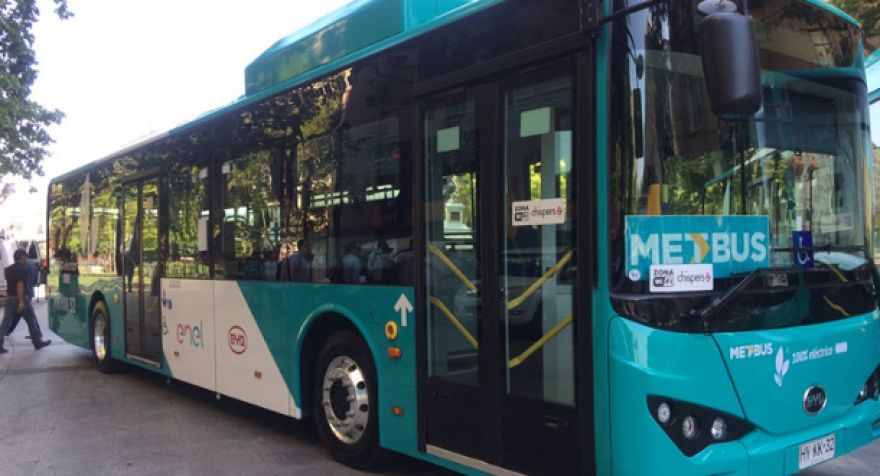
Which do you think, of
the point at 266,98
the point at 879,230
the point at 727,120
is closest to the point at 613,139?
the point at 727,120

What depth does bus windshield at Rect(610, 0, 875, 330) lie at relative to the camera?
338cm

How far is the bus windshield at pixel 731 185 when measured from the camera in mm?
3379

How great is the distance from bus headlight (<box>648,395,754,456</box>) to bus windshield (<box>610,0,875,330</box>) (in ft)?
1.27

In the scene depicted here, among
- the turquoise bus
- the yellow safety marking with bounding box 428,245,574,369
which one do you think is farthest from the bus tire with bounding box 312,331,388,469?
the yellow safety marking with bounding box 428,245,574,369

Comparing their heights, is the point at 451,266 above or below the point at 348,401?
above

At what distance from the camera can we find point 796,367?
11.9 ft

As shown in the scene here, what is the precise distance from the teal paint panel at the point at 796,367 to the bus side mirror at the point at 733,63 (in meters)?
1.13

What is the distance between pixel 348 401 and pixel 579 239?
8.65ft

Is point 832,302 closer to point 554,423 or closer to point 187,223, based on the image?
point 554,423

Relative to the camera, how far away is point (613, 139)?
3.42 metres

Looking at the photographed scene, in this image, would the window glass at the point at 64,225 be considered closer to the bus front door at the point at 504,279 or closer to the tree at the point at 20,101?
the tree at the point at 20,101

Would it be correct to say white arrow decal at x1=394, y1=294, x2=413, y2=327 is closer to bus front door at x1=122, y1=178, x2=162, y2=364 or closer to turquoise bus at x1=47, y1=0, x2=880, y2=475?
turquoise bus at x1=47, y1=0, x2=880, y2=475

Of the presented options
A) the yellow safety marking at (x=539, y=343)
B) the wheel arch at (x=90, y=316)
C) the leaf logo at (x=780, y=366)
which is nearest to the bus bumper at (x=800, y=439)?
the leaf logo at (x=780, y=366)

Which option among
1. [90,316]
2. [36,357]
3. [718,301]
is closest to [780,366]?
[718,301]
